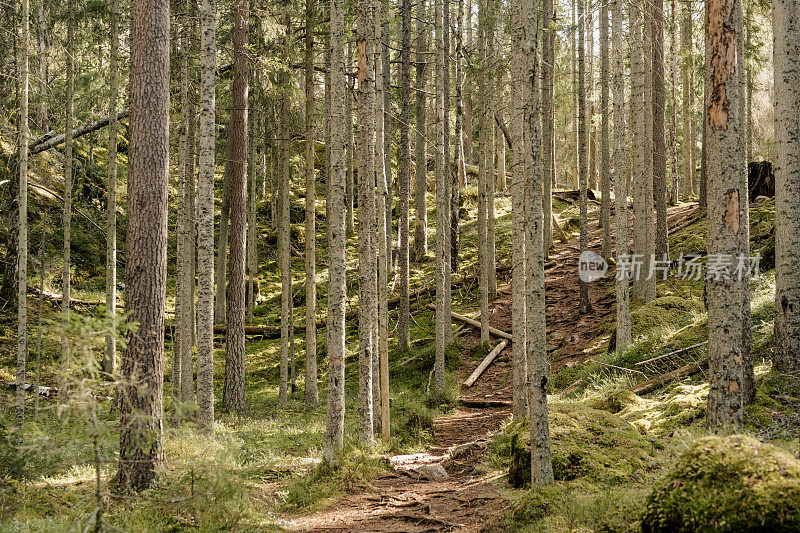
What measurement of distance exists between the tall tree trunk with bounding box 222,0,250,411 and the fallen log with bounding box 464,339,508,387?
5.85 metres

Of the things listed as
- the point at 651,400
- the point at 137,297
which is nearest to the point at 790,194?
the point at 651,400

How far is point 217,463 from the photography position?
674 centimetres

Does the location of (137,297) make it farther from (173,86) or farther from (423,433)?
(173,86)

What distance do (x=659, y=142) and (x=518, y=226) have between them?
12.4 meters

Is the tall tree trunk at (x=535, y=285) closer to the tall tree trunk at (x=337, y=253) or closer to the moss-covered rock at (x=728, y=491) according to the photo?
the moss-covered rock at (x=728, y=491)

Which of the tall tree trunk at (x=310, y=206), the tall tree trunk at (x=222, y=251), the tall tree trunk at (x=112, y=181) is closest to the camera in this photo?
the tall tree trunk at (x=112, y=181)

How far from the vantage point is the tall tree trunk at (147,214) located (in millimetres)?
6789

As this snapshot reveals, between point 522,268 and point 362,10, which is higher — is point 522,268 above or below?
below

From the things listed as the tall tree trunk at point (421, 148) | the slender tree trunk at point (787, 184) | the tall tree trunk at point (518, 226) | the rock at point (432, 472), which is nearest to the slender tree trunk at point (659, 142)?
the tall tree trunk at point (421, 148)

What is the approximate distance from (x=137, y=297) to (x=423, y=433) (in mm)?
6312

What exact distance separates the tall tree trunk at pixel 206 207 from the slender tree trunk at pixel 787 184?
8.51m

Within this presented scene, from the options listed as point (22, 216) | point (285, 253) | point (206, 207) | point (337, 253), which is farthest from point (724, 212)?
point (22, 216)

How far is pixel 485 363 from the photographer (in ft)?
50.6

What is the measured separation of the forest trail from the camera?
6.49m
